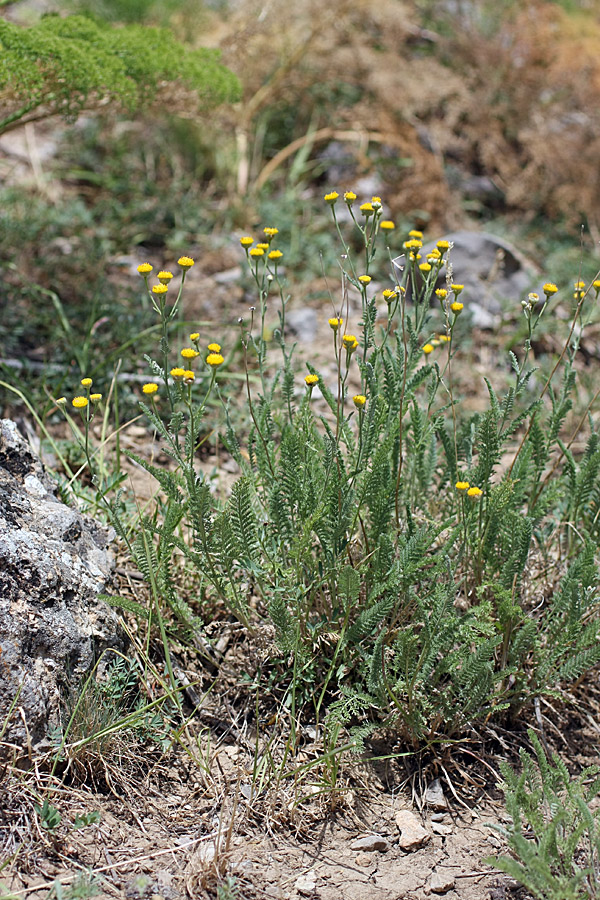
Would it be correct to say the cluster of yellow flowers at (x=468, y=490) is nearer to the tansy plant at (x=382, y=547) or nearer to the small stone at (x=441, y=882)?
the tansy plant at (x=382, y=547)

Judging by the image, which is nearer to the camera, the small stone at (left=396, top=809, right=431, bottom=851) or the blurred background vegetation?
the small stone at (left=396, top=809, right=431, bottom=851)

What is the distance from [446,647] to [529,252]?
12.1ft

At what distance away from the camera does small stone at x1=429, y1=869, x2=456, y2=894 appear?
5.96 feet

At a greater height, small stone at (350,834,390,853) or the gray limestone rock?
the gray limestone rock

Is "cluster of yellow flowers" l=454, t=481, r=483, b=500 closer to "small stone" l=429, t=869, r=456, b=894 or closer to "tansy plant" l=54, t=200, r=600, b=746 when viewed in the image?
"tansy plant" l=54, t=200, r=600, b=746

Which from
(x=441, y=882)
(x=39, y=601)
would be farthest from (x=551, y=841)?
(x=39, y=601)

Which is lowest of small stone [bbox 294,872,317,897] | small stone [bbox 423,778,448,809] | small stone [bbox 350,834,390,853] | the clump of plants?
small stone [bbox 423,778,448,809]

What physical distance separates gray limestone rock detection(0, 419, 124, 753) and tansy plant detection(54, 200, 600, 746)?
19 cm

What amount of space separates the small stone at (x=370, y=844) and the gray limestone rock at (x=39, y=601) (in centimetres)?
81

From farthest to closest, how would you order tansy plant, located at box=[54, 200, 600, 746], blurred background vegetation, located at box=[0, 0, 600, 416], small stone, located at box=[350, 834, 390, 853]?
blurred background vegetation, located at box=[0, 0, 600, 416] → tansy plant, located at box=[54, 200, 600, 746] → small stone, located at box=[350, 834, 390, 853]

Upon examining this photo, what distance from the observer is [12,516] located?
2.05 metres

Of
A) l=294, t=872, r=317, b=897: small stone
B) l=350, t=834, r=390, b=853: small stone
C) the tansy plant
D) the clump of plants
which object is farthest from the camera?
the tansy plant

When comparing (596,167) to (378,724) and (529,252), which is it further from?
(378,724)

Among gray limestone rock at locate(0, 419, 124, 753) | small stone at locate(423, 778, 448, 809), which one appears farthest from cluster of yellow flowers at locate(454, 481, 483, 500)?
gray limestone rock at locate(0, 419, 124, 753)
